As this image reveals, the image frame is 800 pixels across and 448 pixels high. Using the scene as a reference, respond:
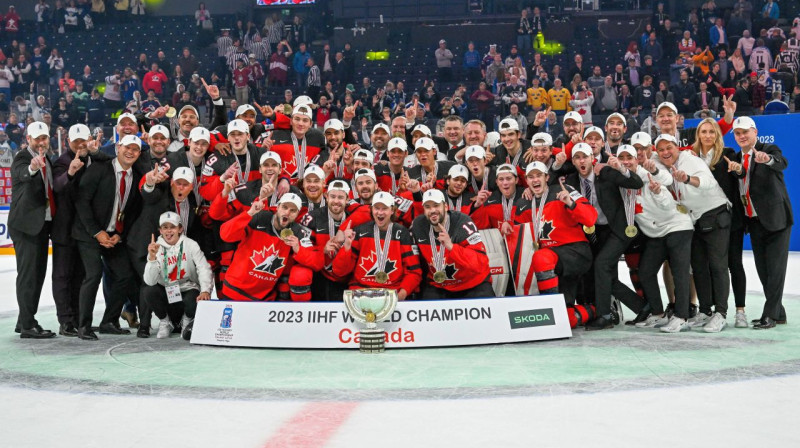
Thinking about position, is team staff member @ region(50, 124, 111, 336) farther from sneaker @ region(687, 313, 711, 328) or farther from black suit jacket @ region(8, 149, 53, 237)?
sneaker @ region(687, 313, 711, 328)

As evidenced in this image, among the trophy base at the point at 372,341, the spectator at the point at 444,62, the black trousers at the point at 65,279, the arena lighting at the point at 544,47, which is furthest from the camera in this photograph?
the arena lighting at the point at 544,47

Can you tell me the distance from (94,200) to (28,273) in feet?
2.65

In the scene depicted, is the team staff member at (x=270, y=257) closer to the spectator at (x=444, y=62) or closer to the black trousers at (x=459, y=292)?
the black trousers at (x=459, y=292)

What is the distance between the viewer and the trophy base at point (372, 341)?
6.15m

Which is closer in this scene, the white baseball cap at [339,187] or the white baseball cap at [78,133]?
the white baseball cap at [339,187]

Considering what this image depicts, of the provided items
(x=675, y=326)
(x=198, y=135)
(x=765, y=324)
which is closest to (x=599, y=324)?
(x=675, y=326)

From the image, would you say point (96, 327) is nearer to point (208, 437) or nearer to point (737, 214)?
point (208, 437)

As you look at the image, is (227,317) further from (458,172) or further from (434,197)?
(458,172)

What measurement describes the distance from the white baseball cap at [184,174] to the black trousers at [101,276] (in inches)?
28.7

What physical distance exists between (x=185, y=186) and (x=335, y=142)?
56.4 inches

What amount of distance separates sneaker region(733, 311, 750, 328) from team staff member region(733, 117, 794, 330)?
0.26 ft

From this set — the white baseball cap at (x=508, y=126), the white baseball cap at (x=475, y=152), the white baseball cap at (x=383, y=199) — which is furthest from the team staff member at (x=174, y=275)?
the white baseball cap at (x=508, y=126)

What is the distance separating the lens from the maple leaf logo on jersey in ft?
22.4

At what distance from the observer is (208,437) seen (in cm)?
404
